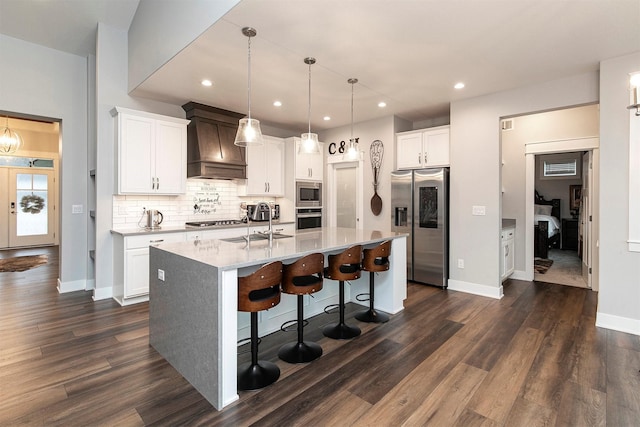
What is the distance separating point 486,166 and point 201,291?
158 inches

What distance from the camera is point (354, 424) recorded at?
1.86 meters

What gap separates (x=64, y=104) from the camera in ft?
14.8

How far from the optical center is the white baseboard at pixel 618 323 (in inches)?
125

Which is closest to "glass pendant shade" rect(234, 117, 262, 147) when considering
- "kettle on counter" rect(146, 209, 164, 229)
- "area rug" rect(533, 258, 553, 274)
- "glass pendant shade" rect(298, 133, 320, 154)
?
"glass pendant shade" rect(298, 133, 320, 154)

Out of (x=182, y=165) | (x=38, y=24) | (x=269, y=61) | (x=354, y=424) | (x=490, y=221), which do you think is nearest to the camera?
(x=354, y=424)

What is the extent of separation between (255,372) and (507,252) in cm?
432

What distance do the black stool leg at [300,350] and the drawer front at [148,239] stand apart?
2.34 meters

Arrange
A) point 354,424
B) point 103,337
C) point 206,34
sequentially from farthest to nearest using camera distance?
1. point 103,337
2. point 206,34
3. point 354,424

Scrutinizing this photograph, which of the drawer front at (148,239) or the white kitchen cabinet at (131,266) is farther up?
the drawer front at (148,239)

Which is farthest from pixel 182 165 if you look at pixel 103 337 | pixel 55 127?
pixel 55 127

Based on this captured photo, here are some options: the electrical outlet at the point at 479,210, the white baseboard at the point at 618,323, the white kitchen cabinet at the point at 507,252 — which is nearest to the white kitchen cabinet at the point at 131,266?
the electrical outlet at the point at 479,210

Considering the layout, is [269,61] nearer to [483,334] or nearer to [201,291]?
[201,291]

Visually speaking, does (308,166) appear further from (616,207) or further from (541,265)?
(541,265)

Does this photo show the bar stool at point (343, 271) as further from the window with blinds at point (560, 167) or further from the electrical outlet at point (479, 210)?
the window with blinds at point (560, 167)
